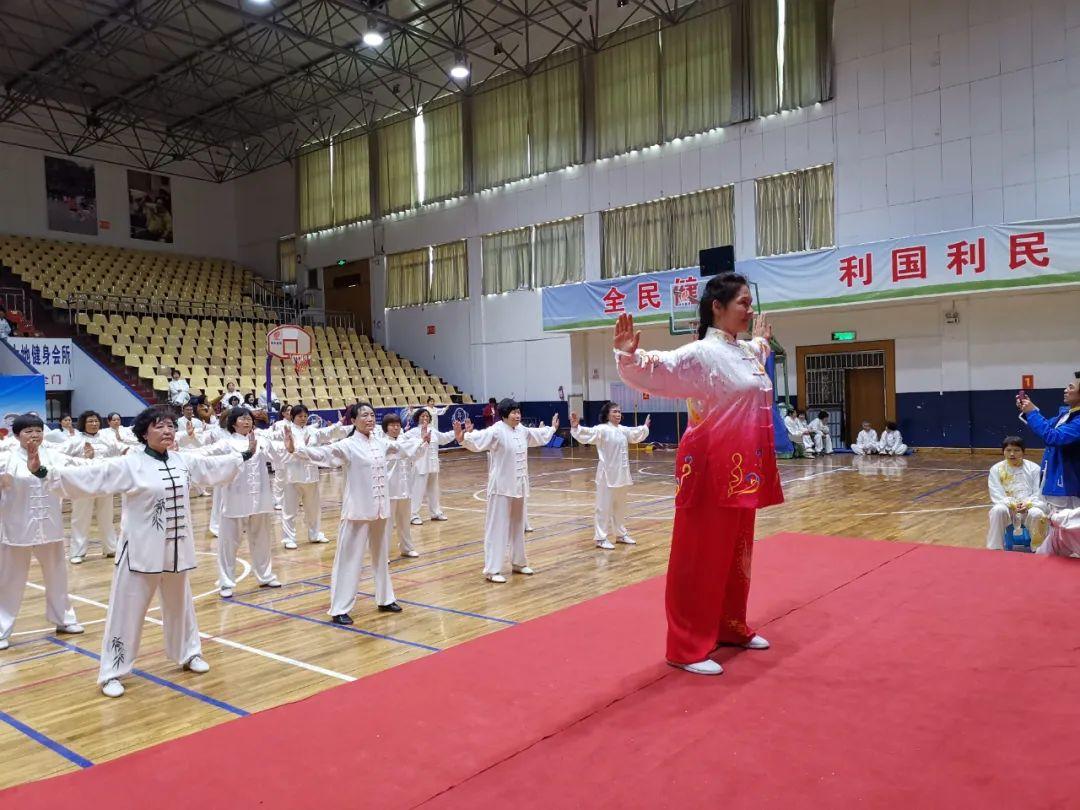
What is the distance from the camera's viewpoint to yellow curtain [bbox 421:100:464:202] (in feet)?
72.9

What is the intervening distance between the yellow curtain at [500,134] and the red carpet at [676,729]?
60.9 feet

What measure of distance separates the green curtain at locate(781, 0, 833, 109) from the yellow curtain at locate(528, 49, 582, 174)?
5.36 metres

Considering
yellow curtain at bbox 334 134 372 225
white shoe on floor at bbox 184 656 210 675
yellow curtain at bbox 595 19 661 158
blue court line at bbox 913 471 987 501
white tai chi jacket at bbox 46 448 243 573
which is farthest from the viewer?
yellow curtain at bbox 334 134 372 225

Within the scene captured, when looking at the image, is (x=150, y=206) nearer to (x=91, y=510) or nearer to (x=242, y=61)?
(x=242, y=61)

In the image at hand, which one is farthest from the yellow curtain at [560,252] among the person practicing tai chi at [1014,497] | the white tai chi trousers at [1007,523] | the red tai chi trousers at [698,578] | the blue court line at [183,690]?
the red tai chi trousers at [698,578]

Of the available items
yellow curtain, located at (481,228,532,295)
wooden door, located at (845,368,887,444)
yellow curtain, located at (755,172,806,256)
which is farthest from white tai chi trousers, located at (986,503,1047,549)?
yellow curtain, located at (481,228,532,295)

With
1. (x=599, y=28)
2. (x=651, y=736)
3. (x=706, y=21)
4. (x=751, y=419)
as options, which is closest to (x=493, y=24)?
(x=599, y=28)

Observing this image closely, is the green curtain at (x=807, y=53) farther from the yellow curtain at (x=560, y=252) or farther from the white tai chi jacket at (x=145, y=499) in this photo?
the white tai chi jacket at (x=145, y=499)

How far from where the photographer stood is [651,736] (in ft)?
9.23

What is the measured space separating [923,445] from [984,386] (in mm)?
1695

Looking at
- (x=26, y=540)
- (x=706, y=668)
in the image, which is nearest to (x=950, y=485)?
(x=706, y=668)

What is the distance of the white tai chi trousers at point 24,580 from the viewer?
547 cm

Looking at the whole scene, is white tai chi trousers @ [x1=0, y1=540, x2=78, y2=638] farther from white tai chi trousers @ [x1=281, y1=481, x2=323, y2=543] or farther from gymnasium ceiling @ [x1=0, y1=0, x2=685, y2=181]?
gymnasium ceiling @ [x1=0, y1=0, x2=685, y2=181]

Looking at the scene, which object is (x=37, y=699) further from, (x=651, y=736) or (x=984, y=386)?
(x=984, y=386)
